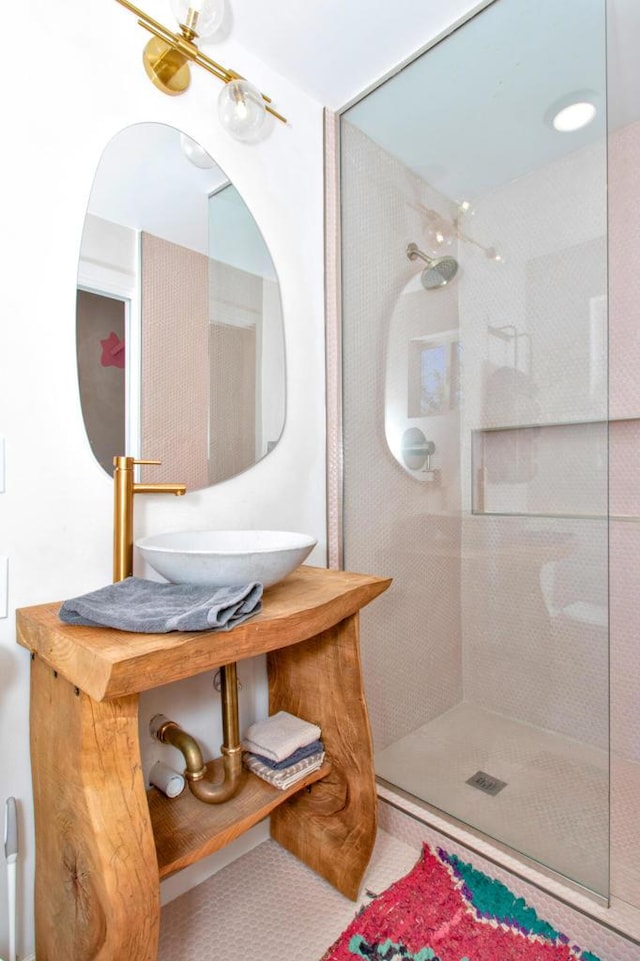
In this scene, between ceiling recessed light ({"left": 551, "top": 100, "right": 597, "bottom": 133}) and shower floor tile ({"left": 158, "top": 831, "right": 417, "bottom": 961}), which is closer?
shower floor tile ({"left": 158, "top": 831, "right": 417, "bottom": 961})

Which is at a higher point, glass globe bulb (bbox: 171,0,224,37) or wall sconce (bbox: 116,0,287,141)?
glass globe bulb (bbox: 171,0,224,37)

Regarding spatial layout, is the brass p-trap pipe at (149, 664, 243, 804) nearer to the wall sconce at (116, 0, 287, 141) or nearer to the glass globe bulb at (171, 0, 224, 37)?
the wall sconce at (116, 0, 287, 141)

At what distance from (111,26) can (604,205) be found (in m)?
1.29

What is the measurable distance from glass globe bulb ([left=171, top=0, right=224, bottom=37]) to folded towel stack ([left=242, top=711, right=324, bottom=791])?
1.77 metres

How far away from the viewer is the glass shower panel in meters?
1.35

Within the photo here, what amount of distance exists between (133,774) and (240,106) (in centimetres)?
156

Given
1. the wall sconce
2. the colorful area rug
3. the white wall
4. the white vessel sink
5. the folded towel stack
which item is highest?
the wall sconce

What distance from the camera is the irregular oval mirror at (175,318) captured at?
1190mm

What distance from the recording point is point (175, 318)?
1345 millimetres

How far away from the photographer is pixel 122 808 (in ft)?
2.69

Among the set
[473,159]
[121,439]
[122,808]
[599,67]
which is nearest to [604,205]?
[599,67]

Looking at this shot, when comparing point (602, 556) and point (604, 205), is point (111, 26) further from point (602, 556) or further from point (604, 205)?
point (602, 556)

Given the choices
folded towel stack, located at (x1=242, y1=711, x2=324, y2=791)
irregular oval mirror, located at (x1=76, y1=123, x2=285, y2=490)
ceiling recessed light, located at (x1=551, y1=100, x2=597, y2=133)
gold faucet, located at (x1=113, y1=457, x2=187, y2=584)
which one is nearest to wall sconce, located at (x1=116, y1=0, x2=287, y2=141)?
irregular oval mirror, located at (x1=76, y1=123, x2=285, y2=490)

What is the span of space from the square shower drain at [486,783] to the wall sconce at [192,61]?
1980 millimetres
